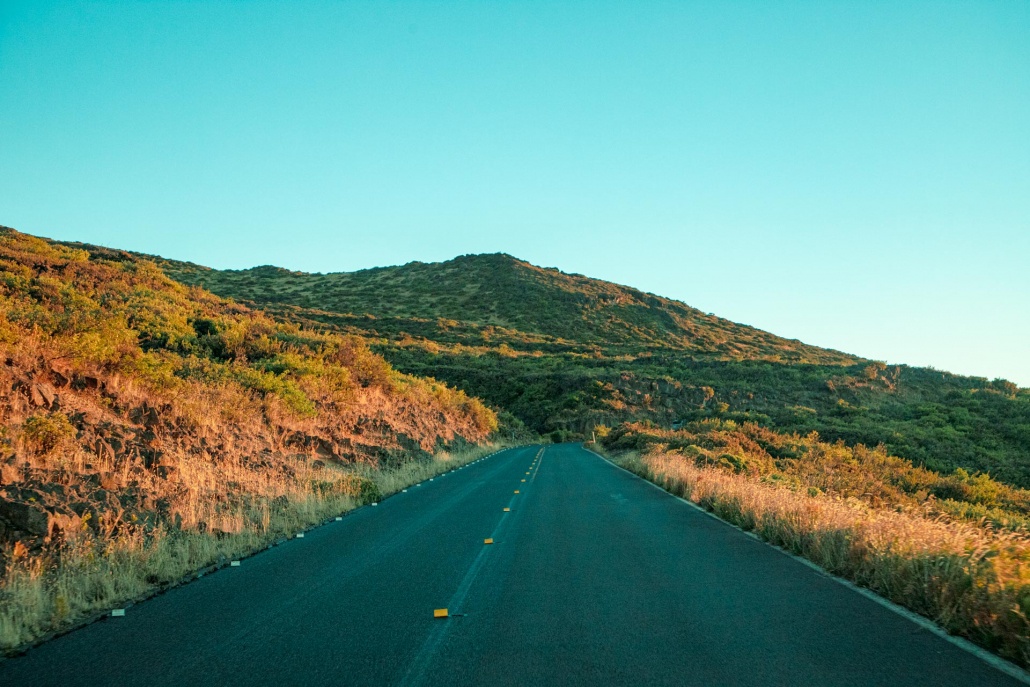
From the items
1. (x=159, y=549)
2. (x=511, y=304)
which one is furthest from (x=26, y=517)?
(x=511, y=304)

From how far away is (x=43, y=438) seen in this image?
10.1m

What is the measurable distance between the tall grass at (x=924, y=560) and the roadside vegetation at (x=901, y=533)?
0.04ft

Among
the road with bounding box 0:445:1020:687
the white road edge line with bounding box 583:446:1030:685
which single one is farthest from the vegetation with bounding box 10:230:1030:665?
the road with bounding box 0:445:1020:687

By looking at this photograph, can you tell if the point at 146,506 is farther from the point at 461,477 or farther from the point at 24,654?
the point at 461,477

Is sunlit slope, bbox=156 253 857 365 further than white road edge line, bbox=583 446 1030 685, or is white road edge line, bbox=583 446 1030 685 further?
sunlit slope, bbox=156 253 857 365

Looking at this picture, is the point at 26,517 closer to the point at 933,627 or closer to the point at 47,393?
the point at 47,393

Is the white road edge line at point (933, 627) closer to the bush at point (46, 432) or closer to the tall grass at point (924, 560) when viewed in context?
the tall grass at point (924, 560)

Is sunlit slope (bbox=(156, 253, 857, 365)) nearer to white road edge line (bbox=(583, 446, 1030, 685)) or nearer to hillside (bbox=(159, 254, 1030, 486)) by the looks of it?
hillside (bbox=(159, 254, 1030, 486))

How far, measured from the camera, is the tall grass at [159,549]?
6.41 m

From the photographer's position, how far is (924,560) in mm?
6375

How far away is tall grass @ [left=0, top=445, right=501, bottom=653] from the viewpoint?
6414mm

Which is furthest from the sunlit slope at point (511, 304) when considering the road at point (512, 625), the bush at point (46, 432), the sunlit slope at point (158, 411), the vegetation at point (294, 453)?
the road at point (512, 625)

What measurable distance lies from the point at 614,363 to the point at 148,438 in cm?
6469

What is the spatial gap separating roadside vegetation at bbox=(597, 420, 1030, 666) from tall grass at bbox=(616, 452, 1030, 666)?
0.01 m
